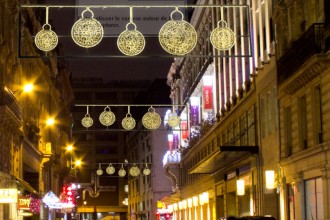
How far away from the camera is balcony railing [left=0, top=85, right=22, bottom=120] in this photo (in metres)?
35.0

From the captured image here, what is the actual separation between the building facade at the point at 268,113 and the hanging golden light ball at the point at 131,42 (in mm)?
2390

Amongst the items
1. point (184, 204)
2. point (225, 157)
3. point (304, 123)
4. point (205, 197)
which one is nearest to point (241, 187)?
point (225, 157)

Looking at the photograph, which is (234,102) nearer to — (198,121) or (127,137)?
(198,121)

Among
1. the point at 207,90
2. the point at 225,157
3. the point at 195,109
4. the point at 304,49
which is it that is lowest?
the point at 225,157

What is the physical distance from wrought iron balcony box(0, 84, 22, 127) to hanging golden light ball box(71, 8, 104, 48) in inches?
432

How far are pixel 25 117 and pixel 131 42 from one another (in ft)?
86.5

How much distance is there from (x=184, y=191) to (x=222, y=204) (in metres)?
26.2

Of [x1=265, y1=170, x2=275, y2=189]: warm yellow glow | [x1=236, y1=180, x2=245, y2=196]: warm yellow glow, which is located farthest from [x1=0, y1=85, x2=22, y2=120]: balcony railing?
[x1=236, y1=180, x2=245, y2=196]: warm yellow glow

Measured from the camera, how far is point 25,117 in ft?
165

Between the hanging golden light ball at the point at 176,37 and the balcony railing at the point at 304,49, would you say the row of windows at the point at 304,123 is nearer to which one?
the balcony railing at the point at 304,49

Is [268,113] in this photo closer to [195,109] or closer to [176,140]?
[195,109]

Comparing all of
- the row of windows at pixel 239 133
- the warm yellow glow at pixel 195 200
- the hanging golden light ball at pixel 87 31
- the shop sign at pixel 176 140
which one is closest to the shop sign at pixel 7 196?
the hanging golden light ball at pixel 87 31

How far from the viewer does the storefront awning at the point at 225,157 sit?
41116mm

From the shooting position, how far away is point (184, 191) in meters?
82.5
